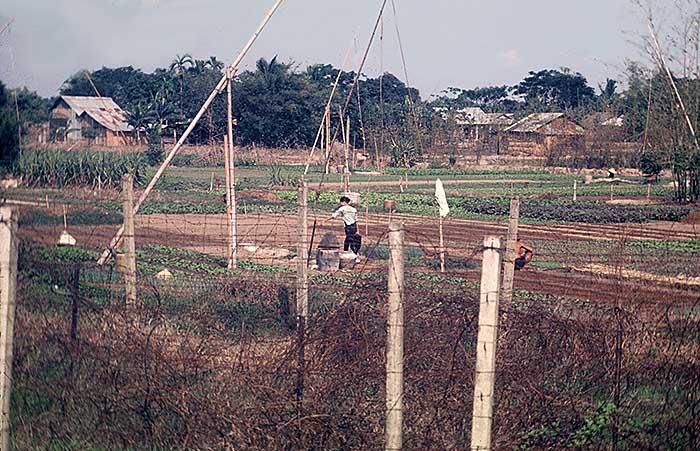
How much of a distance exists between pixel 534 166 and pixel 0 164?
3877cm

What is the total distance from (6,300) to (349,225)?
34.3 ft

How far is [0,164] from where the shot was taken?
8.24 meters

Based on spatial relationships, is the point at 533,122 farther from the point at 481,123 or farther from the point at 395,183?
the point at 395,183

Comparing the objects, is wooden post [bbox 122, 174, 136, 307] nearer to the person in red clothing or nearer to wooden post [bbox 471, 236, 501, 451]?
wooden post [bbox 471, 236, 501, 451]

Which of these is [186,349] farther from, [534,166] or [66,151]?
[534,166]

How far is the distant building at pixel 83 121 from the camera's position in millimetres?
9109

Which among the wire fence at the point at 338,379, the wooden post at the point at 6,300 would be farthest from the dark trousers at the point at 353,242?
the wooden post at the point at 6,300

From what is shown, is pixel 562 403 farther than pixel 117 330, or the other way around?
pixel 117 330

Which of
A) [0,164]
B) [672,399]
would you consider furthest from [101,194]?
[672,399]

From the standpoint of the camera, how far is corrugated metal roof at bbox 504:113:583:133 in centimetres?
4317

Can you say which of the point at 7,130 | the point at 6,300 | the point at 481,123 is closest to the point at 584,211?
the point at 7,130

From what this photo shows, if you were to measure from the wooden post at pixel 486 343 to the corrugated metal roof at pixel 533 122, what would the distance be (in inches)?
1596

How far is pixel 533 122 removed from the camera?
4353 centimetres

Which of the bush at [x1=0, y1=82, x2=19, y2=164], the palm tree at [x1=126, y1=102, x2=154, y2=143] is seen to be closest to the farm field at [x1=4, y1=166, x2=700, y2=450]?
the bush at [x1=0, y1=82, x2=19, y2=164]
